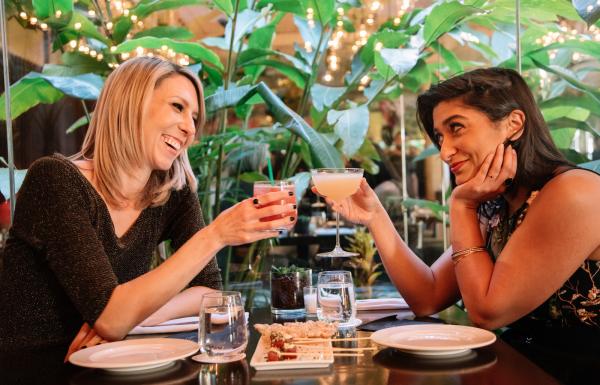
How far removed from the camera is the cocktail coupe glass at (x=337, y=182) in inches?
70.4

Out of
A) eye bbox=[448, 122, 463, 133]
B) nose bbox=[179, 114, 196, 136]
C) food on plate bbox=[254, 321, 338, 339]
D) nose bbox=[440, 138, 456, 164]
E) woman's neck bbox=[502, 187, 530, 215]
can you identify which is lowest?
food on plate bbox=[254, 321, 338, 339]

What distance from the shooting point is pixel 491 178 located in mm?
1729

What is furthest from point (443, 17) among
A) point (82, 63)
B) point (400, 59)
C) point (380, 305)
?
point (82, 63)

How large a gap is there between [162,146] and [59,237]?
0.46 metres

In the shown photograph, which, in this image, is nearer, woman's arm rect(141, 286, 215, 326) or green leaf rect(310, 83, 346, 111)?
woman's arm rect(141, 286, 215, 326)

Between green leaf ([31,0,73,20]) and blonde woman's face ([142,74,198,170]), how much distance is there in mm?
1267

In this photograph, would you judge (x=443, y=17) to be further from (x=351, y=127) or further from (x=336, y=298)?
(x=336, y=298)

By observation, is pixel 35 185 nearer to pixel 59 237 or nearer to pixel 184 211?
pixel 59 237

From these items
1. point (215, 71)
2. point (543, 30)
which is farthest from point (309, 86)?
point (543, 30)

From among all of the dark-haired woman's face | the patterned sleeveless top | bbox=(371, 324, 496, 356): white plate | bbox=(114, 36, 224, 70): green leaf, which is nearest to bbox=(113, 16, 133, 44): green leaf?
bbox=(114, 36, 224, 70): green leaf

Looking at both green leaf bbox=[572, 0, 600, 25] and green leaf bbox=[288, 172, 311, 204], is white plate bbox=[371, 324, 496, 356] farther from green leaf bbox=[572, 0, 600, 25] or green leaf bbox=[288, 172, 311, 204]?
green leaf bbox=[288, 172, 311, 204]

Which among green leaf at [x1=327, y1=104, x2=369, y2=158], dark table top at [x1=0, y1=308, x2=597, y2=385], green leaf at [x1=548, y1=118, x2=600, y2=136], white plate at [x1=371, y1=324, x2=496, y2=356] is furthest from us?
green leaf at [x1=548, y1=118, x2=600, y2=136]

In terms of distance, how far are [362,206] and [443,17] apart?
1314 millimetres

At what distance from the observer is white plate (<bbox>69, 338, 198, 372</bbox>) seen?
119 cm
